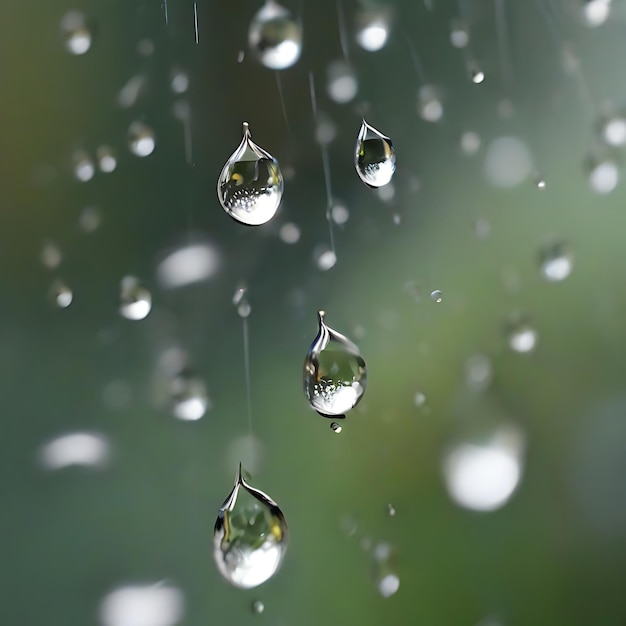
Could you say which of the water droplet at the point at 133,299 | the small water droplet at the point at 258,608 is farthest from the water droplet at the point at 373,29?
the small water droplet at the point at 258,608

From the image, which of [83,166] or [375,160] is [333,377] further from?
[83,166]

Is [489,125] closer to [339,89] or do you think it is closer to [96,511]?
[339,89]

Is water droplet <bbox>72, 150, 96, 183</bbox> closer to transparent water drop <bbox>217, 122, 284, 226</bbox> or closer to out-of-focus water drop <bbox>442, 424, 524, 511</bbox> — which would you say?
transparent water drop <bbox>217, 122, 284, 226</bbox>

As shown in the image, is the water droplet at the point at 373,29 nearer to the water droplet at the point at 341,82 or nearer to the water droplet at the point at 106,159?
the water droplet at the point at 341,82

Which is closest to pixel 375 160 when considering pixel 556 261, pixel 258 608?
pixel 556 261

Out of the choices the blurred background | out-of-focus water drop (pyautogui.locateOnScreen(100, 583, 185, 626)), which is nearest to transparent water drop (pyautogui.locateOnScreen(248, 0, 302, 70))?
the blurred background
